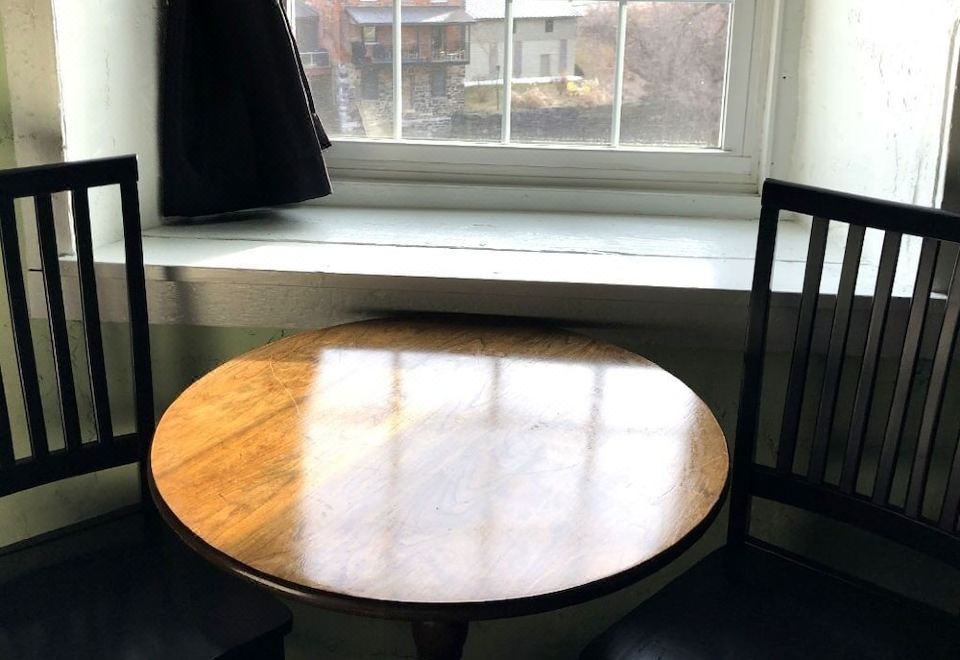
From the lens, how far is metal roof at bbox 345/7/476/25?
204 centimetres

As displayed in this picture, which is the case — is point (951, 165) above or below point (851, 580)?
above

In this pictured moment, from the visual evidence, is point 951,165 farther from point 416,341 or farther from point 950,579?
point 416,341

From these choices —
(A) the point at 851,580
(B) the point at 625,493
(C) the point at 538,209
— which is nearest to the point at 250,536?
(B) the point at 625,493

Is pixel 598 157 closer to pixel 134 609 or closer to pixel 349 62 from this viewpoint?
pixel 349 62

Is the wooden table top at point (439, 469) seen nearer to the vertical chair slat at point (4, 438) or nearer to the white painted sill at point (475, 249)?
the white painted sill at point (475, 249)

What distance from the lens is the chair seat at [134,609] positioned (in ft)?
4.19

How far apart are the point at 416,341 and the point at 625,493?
53 cm

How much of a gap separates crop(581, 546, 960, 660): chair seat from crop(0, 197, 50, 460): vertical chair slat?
87cm

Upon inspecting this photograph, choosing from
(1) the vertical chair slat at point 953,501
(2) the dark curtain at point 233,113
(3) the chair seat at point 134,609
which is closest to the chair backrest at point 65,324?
(3) the chair seat at point 134,609

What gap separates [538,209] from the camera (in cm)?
210

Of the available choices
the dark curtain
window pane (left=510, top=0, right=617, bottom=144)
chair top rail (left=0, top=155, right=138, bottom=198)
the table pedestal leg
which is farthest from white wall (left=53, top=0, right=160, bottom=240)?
the table pedestal leg

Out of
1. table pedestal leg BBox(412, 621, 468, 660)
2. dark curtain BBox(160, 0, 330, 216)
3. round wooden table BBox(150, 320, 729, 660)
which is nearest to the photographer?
round wooden table BBox(150, 320, 729, 660)

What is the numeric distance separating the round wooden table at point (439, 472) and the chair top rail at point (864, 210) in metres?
0.32

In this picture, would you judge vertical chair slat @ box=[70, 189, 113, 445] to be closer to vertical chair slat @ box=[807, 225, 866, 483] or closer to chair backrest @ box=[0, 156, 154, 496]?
chair backrest @ box=[0, 156, 154, 496]
